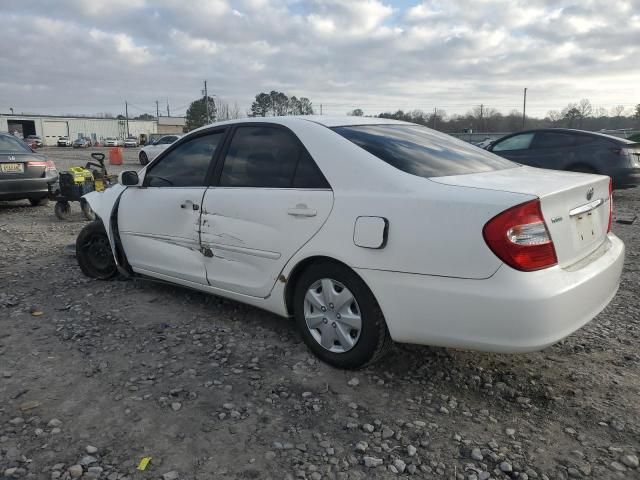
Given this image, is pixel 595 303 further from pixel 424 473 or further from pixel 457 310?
pixel 424 473

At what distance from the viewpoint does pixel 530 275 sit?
94.5 inches

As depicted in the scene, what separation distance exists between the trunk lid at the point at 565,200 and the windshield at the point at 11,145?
29.7 ft

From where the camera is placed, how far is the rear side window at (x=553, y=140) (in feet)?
32.1

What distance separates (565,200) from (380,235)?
967 millimetres

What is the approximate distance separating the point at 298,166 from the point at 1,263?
431cm

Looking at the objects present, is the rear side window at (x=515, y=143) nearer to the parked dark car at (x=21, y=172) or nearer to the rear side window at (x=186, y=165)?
the rear side window at (x=186, y=165)

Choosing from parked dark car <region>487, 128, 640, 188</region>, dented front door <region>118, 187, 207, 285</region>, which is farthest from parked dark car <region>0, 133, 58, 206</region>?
parked dark car <region>487, 128, 640, 188</region>

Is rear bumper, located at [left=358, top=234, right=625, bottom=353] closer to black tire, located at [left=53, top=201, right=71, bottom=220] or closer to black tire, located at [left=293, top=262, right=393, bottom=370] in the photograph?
black tire, located at [left=293, top=262, right=393, bottom=370]

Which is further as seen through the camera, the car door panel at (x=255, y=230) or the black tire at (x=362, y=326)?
the car door panel at (x=255, y=230)

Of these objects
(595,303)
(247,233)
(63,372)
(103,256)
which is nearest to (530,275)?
(595,303)

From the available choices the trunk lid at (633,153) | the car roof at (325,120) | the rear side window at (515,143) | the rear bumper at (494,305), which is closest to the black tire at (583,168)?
the trunk lid at (633,153)

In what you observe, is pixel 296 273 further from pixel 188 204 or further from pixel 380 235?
pixel 188 204

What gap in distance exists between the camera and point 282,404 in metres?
2.76

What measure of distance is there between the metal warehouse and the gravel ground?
77.8m
